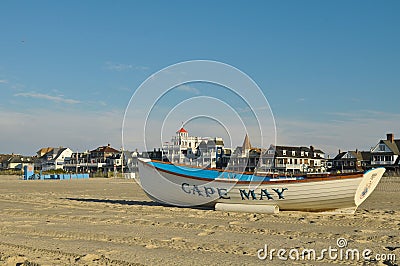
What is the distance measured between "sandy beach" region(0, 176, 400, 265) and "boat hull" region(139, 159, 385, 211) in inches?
15.5

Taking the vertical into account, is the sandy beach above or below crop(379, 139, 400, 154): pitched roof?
below

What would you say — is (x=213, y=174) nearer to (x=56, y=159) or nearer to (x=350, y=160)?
(x=350, y=160)

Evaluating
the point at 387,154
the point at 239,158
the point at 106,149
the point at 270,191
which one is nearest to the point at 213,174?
the point at 270,191

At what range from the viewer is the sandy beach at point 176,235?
639 centimetres

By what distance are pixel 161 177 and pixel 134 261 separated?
810 centimetres

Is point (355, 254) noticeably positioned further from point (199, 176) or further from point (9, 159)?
point (9, 159)

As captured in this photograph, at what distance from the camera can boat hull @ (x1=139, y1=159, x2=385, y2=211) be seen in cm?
1158

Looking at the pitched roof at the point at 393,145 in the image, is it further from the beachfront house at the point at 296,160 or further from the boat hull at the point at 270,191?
the boat hull at the point at 270,191

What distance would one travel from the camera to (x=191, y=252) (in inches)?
269

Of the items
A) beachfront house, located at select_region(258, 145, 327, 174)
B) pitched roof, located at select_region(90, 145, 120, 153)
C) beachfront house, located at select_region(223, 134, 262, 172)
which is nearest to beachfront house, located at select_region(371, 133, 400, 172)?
beachfront house, located at select_region(258, 145, 327, 174)

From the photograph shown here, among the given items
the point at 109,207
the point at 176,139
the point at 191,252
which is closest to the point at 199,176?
the point at 109,207

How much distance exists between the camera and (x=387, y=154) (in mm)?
72000

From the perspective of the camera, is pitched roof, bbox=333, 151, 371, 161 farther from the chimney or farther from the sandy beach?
→ the sandy beach

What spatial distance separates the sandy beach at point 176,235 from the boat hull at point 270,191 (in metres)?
0.39
